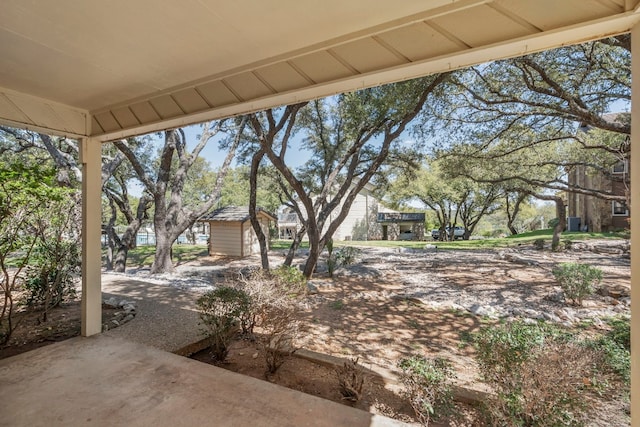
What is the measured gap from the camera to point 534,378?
6.66 ft

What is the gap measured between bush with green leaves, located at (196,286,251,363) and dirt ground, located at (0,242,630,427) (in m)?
0.19

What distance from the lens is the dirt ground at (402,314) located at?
9.98 feet

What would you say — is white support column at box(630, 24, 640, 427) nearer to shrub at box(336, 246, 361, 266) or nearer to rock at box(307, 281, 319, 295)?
rock at box(307, 281, 319, 295)

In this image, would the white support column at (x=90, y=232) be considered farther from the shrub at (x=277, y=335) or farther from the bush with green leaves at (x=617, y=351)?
the bush with green leaves at (x=617, y=351)

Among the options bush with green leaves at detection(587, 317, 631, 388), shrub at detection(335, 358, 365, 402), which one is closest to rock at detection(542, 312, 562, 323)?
bush with green leaves at detection(587, 317, 631, 388)

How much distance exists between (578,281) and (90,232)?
8.03 meters

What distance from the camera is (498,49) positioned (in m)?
1.58

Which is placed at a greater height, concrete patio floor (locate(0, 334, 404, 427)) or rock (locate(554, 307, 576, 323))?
concrete patio floor (locate(0, 334, 404, 427))

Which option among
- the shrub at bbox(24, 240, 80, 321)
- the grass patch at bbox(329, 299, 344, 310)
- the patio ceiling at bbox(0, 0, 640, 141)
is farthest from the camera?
the grass patch at bbox(329, 299, 344, 310)

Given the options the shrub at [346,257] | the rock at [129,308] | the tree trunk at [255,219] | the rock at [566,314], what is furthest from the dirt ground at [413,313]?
the rock at [129,308]

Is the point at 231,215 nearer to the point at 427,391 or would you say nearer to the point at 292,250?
the point at 292,250

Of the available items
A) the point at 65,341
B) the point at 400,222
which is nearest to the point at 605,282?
the point at 65,341

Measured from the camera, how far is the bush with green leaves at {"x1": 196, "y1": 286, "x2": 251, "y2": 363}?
3.28 metres

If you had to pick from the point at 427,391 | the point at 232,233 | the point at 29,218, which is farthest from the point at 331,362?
the point at 232,233
